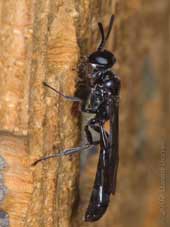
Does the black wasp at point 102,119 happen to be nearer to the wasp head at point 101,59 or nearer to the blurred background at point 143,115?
the wasp head at point 101,59

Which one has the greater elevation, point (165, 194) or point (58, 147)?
point (58, 147)

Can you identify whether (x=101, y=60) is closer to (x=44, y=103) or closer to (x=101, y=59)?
(x=101, y=59)

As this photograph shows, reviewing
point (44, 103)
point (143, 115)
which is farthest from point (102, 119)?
point (143, 115)

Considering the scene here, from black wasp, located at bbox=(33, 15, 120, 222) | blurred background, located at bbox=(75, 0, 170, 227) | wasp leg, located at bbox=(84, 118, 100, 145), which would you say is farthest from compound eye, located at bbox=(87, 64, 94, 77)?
blurred background, located at bbox=(75, 0, 170, 227)

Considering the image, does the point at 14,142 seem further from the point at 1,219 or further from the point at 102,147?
the point at 102,147

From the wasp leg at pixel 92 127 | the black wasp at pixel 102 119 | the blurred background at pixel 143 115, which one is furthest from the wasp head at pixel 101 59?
the blurred background at pixel 143 115

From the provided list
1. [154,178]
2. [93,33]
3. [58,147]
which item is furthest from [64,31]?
[154,178]

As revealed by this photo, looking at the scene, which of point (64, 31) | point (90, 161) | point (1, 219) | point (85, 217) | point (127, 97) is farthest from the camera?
point (127, 97)
